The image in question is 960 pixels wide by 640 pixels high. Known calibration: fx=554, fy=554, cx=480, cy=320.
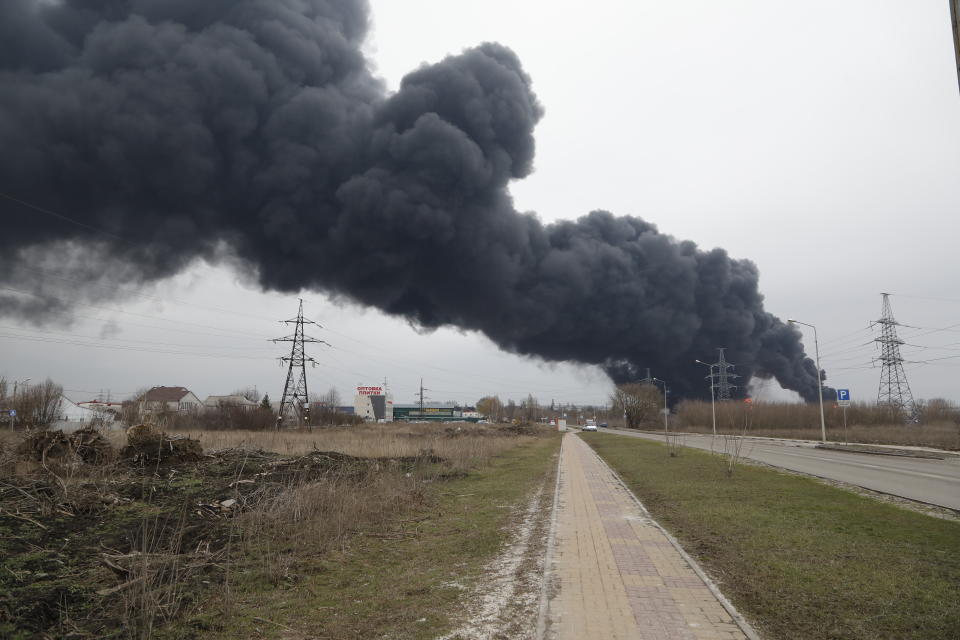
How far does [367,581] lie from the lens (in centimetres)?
645

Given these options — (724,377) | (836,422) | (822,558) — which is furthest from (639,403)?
(822,558)

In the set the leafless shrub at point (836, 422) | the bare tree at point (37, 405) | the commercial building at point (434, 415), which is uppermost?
the bare tree at point (37, 405)

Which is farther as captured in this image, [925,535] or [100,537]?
[925,535]

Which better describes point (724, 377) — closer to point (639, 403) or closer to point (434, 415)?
point (639, 403)

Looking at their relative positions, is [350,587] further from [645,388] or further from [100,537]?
[645,388]

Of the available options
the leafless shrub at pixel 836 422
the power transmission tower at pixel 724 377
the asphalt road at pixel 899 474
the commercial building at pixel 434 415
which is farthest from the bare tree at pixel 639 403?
the asphalt road at pixel 899 474

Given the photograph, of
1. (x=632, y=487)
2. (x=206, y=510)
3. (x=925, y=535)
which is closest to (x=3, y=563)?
(x=206, y=510)

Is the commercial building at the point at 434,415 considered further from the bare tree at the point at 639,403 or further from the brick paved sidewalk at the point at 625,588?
the brick paved sidewalk at the point at 625,588

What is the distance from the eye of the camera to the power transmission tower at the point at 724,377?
57.9m

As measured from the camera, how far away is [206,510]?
9.12 meters

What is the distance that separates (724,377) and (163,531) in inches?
Result: 2442

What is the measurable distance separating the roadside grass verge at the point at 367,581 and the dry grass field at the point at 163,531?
0.05 metres

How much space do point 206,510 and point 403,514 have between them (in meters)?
3.41

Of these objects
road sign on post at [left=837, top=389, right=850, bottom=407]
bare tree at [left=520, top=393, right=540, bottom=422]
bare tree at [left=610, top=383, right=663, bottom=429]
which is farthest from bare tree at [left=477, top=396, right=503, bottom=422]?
road sign on post at [left=837, top=389, right=850, bottom=407]
